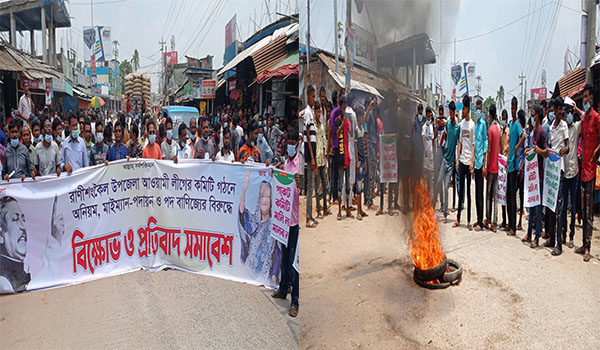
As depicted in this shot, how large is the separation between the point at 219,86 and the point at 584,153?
949cm

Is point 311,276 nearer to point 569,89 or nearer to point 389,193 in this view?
point 389,193

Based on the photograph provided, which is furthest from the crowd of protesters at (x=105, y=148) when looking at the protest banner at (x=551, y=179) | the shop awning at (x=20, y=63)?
the protest banner at (x=551, y=179)

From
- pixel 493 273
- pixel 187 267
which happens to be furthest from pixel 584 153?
pixel 187 267

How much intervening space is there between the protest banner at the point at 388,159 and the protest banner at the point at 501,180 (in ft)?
8.49

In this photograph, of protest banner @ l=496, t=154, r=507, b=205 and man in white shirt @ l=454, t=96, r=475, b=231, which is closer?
man in white shirt @ l=454, t=96, r=475, b=231

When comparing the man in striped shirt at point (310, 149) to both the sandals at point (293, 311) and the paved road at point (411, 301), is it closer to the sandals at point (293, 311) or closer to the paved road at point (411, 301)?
the paved road at point (411, 301)

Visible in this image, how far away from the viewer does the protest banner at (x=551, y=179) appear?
399 cm

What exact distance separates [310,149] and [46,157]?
360cm

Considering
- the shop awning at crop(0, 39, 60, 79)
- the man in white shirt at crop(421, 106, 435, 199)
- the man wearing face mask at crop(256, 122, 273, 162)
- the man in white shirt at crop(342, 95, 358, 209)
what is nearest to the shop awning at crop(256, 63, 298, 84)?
the man in white shirt at crop(342, 95, 358, 209)

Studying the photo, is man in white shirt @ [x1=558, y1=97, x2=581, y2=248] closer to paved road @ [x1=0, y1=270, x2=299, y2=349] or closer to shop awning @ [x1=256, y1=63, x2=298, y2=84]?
shop awning @ [x1=256, y1=63, x2=298, y2=84]

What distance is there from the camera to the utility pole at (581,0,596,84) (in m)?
2.80

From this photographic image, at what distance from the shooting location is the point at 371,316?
296 cm

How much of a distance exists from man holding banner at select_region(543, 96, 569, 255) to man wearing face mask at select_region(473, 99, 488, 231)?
2.07 feet

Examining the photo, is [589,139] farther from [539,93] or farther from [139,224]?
[139,224]
